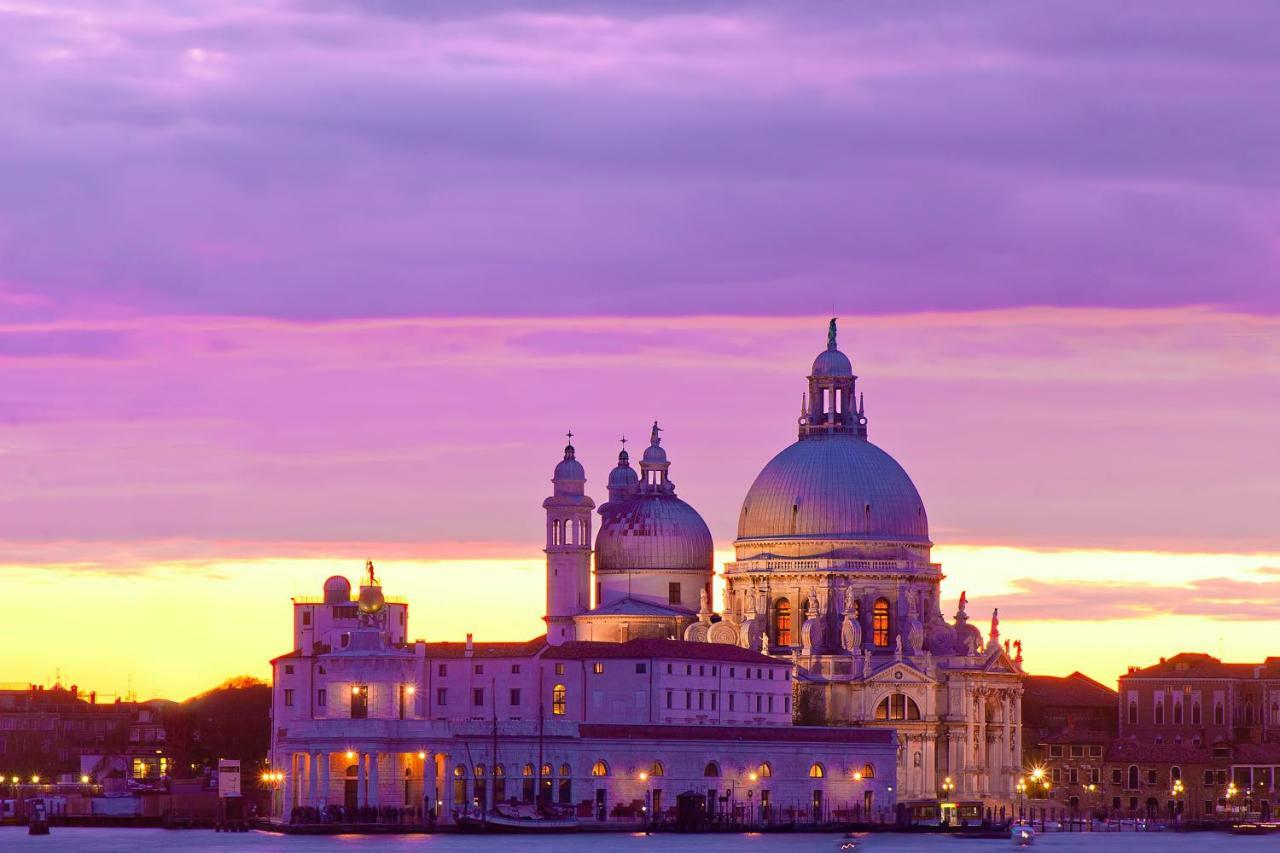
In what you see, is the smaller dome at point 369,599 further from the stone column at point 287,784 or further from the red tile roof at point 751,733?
the red tile roof at point 751,733

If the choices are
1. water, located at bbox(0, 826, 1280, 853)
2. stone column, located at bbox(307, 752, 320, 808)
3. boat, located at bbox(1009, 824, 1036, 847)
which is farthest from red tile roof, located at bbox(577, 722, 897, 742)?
stone column, located at bbox(307, 752, 320, 808)

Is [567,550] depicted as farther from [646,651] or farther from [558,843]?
[558,843]

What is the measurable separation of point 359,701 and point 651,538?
25.9 meters

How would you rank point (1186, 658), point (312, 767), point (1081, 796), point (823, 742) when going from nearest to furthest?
1. point (312, 767)
2. point (823, 742)
3. point (1081, 796)
4. point (1186, 658)

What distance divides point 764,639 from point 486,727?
2241cm

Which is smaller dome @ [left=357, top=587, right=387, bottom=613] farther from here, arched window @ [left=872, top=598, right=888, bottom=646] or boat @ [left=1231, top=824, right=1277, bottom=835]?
boat @ [left=1231, top=824, right=1277, bottom=835]

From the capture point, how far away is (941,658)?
443 feet

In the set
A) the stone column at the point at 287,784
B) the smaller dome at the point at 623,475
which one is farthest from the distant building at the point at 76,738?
the stone column at the point at 287,784

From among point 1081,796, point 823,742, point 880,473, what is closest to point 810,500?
point 880,473

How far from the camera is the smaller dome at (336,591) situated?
128750 mm

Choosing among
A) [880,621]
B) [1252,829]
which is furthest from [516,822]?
[1252,829]

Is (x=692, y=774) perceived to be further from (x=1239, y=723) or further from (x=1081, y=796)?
(x=1239, y=723)

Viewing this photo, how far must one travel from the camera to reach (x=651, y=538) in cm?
13975

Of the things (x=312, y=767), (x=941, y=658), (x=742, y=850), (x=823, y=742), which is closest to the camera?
(x=742, y=850)
